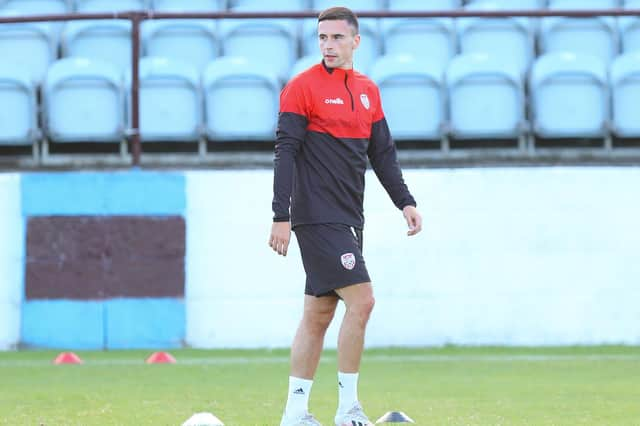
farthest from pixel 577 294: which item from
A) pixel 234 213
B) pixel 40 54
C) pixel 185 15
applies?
Answer: pixel 40 54

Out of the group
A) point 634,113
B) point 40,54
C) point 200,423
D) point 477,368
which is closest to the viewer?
point 200,423

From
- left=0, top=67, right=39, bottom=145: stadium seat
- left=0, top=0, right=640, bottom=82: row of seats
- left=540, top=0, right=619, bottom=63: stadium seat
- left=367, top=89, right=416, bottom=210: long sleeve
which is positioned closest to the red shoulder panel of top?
left=367, top=89, right=416, bottom=210: long sleeve

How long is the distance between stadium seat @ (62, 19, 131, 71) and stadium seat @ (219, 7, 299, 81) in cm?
92

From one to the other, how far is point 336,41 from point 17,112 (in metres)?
5.94

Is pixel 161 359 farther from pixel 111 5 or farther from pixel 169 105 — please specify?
pixel 111 5

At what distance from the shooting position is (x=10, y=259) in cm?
1060

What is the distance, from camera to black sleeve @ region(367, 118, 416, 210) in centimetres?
609

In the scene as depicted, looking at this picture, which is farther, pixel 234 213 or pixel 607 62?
pixel 607 62

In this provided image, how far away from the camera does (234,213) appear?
10.7 meters

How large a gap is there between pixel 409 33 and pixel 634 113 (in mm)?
2387

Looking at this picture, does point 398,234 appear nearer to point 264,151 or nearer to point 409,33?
point 264,151

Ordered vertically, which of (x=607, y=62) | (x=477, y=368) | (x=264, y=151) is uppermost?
(x=607, y=62)

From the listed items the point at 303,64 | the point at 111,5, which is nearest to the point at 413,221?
the point at 303,64

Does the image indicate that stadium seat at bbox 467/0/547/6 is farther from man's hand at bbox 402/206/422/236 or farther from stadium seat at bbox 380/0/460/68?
man's hand at bbox 402/206/422/236
